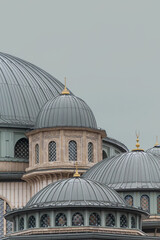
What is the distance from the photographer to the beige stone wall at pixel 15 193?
10556cm

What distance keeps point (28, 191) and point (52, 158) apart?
441 centimetres

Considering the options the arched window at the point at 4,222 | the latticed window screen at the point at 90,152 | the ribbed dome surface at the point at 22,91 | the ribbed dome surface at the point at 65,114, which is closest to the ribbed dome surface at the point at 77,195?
the latticed window screen at the point at 90,152

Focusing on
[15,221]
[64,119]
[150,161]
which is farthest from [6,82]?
[15,221]

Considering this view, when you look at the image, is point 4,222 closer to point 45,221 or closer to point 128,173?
point 128,173

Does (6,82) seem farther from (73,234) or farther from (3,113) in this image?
(73,234)

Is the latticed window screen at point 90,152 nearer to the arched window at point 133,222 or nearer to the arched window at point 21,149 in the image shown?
the arched window at point 21,149

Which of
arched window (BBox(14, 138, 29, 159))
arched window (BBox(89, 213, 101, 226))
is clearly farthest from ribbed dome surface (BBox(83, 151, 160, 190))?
arched window (BBox(89, 213, 101, 226))

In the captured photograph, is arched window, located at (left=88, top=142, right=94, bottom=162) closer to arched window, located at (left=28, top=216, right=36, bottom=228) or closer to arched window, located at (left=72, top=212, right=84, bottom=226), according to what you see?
arched window, located at (left=28, top=216, right=36, bottom=228)

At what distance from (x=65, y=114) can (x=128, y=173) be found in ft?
26.6

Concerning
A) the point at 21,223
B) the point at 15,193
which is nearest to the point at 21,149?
the point at 15,193

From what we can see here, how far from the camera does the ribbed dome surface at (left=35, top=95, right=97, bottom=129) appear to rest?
10425cm

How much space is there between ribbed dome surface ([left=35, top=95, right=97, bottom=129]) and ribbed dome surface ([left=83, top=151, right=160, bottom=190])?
4.90 metres

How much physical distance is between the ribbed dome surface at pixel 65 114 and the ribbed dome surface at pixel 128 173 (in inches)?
193

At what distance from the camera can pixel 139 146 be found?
10431 centimetres
